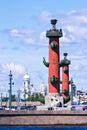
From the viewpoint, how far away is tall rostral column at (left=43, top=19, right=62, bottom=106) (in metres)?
94.0

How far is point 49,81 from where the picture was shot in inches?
3733

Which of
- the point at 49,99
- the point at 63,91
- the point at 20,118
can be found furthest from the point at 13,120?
the point at 63,91

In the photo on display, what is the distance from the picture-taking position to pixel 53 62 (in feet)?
309

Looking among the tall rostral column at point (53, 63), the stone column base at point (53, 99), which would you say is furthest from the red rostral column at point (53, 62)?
the stone column base at point (53, 99)

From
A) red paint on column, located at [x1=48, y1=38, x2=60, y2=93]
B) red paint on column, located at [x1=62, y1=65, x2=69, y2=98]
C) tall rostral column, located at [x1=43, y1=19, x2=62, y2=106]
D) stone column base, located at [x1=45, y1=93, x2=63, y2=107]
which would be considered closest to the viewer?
tall rostral column, located at [x1=43, y1=19, x2=62, y2=106]

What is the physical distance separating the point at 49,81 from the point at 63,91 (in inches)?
674

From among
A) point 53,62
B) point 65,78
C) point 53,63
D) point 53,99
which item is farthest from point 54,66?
Result: point 65,78

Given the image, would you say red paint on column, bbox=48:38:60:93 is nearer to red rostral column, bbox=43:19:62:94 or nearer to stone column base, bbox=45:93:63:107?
red rostral column, bbox=43:19:62:94

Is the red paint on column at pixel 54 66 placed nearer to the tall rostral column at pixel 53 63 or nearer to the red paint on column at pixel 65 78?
the tall rostral column at pixel 53 63

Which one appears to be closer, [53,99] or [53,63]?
[53,63]

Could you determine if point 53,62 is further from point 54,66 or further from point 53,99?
point 53,99

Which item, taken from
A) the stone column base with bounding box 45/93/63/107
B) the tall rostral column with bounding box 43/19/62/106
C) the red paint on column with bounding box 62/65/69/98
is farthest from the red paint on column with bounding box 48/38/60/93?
the red paint on column with bounding box 62/65/69/98

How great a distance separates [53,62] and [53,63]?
0.50ft

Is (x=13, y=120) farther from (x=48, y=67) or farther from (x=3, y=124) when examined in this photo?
(x=48, y=67)
